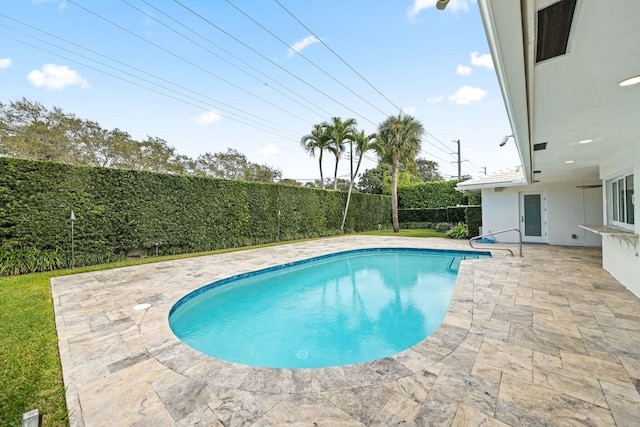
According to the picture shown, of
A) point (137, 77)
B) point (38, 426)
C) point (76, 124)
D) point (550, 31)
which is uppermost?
point (137, 77)

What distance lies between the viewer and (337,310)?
5.32 meters

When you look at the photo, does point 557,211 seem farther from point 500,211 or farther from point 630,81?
point 630,81

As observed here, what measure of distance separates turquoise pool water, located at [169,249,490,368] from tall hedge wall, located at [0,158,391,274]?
4315mm

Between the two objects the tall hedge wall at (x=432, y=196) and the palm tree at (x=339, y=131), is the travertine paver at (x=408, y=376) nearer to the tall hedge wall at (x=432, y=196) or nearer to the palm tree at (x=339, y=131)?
the palm tree at (x=339, y=131)

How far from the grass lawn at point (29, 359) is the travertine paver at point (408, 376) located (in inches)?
4.0

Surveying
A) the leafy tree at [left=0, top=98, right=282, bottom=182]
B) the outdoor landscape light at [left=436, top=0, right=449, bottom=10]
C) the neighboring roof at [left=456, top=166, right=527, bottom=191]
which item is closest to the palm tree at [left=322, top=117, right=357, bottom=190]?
the neighboring roof at [left=456, top=166, right=527, bottom=191]

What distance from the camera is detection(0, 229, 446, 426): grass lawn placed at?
2076 mm

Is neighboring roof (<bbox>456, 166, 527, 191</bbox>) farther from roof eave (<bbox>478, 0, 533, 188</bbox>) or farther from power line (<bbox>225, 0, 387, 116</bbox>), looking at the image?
roof eave (<bbox>478, 0, 533, 188</bbox>)

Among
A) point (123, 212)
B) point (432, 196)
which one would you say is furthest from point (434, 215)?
point (123, 212)

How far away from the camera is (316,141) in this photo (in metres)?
16.2

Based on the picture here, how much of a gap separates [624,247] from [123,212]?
1194cm

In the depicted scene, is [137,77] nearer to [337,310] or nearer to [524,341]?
[337,310]

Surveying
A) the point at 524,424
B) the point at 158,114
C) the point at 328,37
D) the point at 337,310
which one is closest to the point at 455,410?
the point at 524,424

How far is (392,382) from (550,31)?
8.77ft
